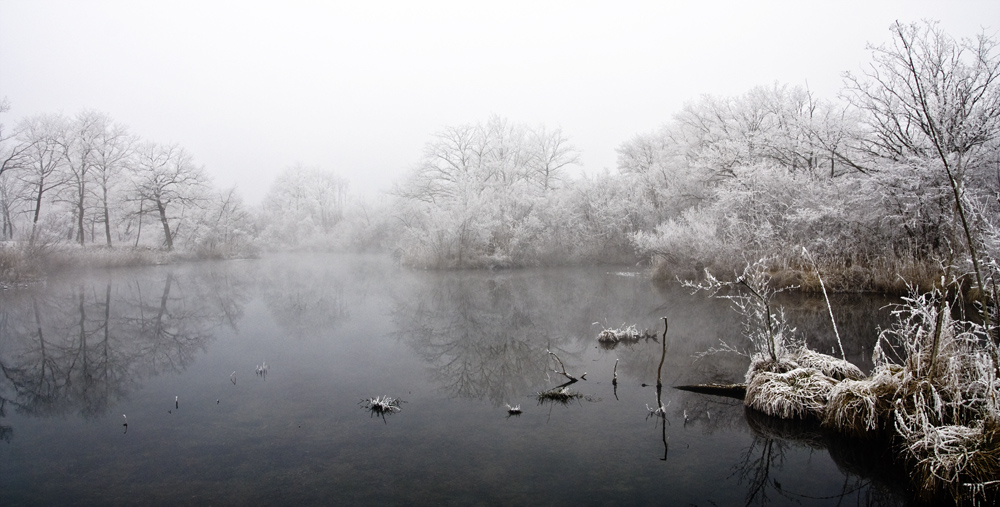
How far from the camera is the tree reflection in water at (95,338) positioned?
275 inches

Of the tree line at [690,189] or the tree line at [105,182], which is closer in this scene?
the tree line at [690,189]

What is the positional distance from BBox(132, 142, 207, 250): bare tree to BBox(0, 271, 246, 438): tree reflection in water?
574 inches

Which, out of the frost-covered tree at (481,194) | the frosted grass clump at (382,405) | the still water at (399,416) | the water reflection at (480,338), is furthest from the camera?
the frost-covered tree at (481,194)

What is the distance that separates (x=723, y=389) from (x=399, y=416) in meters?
4.05

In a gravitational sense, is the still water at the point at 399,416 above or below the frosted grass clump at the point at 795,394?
below

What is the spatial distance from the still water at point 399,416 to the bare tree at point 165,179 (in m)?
20.3

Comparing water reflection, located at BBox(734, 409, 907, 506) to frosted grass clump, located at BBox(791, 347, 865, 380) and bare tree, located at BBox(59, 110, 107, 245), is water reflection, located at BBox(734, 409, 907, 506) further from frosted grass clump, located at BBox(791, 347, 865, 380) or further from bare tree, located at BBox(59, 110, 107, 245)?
bare tree, located at BBox(59, 110, 107, 245)

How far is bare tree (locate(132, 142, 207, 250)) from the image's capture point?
101ft

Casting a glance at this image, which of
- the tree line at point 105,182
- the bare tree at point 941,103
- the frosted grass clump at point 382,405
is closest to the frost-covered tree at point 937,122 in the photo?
the bare tree at point 941,103

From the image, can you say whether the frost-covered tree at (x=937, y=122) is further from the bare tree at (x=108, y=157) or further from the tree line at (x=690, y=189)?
the bare tree at (x=108, y=157)

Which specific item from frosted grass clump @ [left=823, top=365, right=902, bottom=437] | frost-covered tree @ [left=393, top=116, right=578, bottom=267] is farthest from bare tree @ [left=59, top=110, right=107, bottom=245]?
frosted grass clump @ [left=823, top=365, right=902, bottom=437]

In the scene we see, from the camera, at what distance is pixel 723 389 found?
6566 millimetres

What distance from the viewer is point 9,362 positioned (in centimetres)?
845

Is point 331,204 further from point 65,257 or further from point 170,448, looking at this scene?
point 170,448
